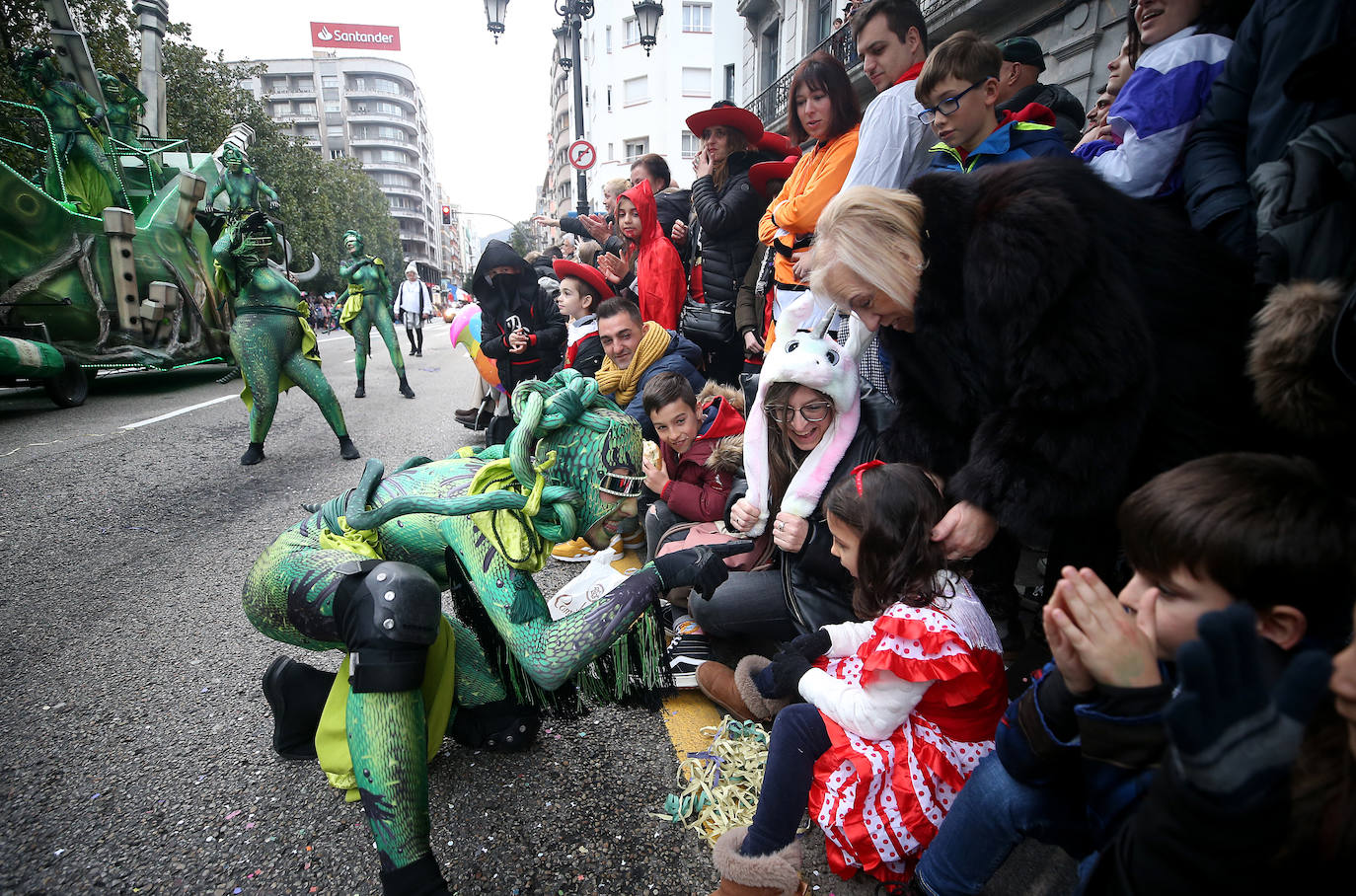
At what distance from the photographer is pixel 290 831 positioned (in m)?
1.66

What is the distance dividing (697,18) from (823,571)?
3168cm

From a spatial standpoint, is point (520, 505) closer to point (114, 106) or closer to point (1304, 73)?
point (1304, 73)

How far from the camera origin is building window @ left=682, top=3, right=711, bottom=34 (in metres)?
26.8

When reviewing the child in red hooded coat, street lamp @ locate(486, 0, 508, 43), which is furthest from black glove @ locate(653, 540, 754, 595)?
street lamp @ locate(486, 0, 508, 43)

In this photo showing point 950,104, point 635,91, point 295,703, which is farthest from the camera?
point 635,91

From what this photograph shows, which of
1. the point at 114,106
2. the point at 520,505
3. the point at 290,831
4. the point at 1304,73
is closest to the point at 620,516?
the point at 520,505

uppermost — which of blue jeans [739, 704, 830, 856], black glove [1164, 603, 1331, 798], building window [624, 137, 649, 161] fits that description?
building window [624, 137, 649, 161]

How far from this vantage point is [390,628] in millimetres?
1394

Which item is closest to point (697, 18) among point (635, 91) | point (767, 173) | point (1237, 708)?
point (635, 91)

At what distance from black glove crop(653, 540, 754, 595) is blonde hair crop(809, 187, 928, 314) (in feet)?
2.81

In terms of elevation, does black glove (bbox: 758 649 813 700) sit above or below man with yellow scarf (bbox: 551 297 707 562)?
below

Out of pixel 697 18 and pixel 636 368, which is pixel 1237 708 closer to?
pixel 636 368

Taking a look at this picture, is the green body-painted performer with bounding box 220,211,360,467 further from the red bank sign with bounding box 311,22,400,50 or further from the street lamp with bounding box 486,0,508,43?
the red bank sign with bounding box 311,22,400,50

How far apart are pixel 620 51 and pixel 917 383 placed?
34.9 metres
